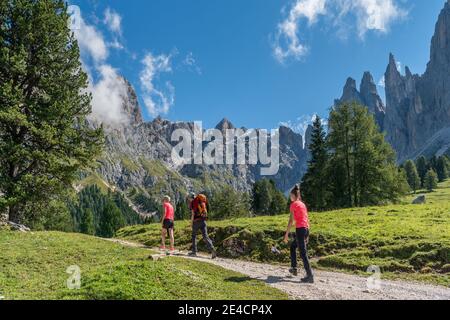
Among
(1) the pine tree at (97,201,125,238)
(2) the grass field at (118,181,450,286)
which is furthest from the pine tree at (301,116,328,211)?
(1) the pine tree at (97,201,125,238)

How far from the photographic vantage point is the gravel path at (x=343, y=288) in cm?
1259

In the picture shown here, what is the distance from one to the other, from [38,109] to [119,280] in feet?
72.7

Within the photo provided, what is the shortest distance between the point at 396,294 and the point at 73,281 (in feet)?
36.9

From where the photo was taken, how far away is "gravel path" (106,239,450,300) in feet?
41.3

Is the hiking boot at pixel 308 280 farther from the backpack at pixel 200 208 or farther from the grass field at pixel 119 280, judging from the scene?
the backpack at pixel 200 208

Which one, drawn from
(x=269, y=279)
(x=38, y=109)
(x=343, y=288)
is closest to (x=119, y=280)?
(x=269, y=279)

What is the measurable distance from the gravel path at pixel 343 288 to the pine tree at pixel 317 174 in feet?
121

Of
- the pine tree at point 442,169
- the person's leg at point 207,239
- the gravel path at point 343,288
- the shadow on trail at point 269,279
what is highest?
the pine tree at point 442,169

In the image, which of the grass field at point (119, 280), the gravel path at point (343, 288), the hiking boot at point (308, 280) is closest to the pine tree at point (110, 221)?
the grass field at point (119, 280)

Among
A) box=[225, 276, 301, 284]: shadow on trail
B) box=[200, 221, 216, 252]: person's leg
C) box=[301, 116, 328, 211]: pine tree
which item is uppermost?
box=[301, 116, 328, 211]: pine tree

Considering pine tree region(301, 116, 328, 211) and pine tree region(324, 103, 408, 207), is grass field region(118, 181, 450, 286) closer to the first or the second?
pine tree region(324, 103, 408, 207)

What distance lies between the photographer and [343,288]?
45.4 ft

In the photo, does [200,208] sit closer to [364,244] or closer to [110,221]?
[364,244]

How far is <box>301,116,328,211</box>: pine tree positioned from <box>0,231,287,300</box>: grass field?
3908 cm
